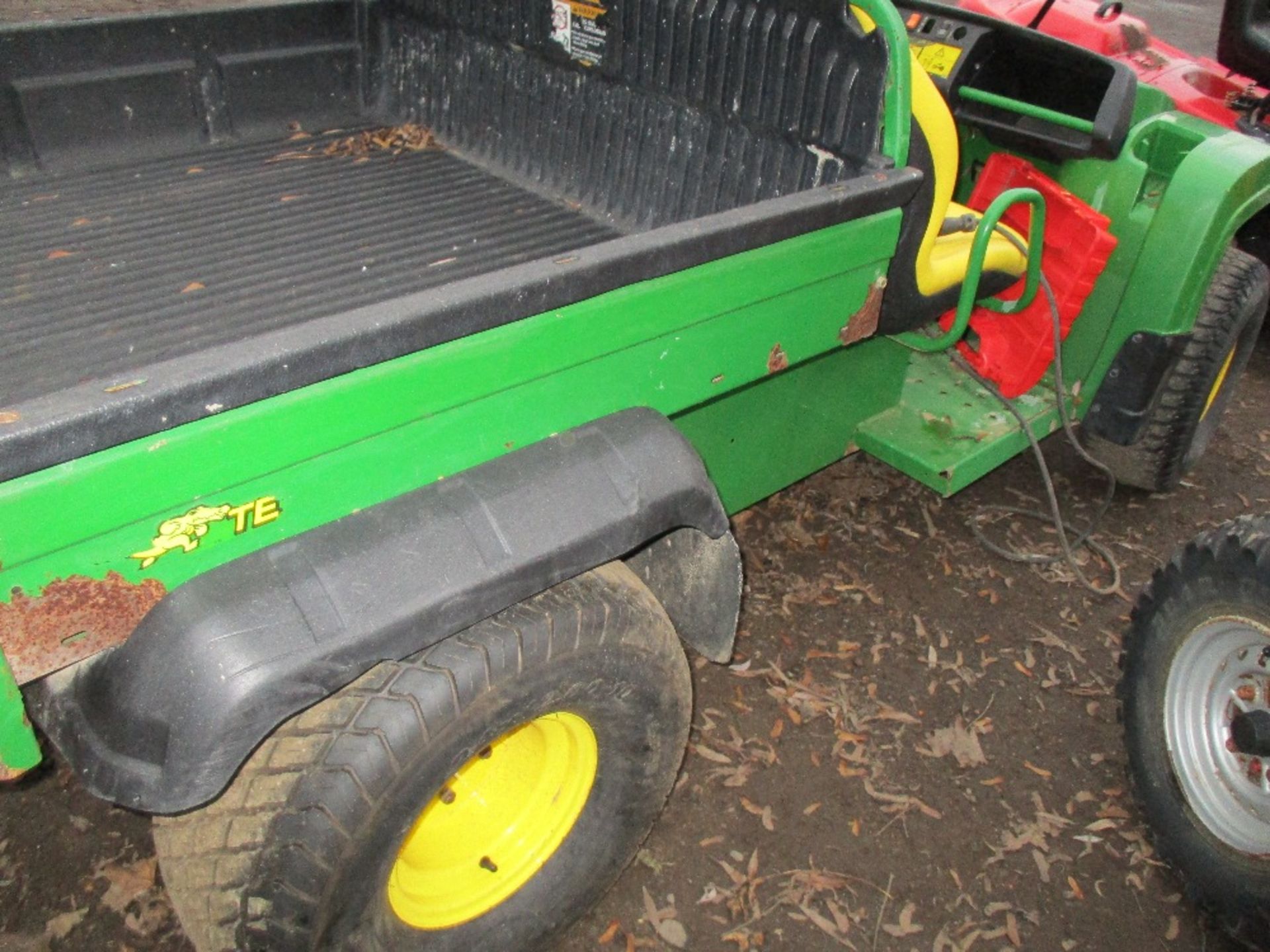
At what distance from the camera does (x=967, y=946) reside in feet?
7.67

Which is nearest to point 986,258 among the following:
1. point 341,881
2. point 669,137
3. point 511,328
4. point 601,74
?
point 669,137

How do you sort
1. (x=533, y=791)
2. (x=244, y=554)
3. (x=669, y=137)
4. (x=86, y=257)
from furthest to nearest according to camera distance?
1. (x=669, y=137)
2. (x=86, y=257)
3. (x=533, y=791)
4. (x=244, y=554)

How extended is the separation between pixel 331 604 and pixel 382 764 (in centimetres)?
31

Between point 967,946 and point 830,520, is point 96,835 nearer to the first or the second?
point 967,946

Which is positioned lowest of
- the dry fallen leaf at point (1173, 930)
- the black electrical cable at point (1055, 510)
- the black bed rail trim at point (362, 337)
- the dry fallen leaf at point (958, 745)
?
the dry fallen leaf at point (958, 745)

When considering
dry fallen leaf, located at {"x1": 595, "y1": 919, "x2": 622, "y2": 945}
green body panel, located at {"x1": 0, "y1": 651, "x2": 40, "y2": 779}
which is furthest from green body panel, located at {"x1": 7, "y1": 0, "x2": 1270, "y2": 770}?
dry fallen leaf, located at {"x1": 595, "y1": 919, "x2": 622, "y2": 945}

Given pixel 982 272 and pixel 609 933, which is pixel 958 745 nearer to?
pixel 609 933

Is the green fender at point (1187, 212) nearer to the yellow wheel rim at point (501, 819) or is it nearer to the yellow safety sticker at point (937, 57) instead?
the yellow safety sticker at point (937, 57)

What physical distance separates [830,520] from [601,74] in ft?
5.51

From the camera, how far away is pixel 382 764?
1604 mm

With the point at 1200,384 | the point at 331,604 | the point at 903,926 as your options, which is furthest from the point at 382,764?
the point at 1200,384

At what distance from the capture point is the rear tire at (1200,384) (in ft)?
10.0

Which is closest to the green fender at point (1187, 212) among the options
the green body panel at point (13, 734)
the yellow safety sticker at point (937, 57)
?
the yellow safety sticker at point (937, 57)

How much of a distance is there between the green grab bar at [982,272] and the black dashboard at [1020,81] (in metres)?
0.30
